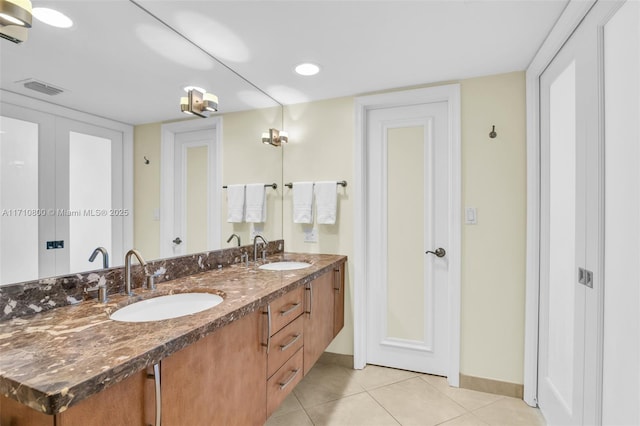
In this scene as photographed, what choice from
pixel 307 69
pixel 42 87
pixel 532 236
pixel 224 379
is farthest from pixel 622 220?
pixel 42 87

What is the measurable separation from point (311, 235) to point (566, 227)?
1731 mm

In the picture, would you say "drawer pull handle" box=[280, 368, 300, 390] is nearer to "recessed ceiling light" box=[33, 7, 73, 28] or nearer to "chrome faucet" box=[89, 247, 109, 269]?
"chrome faucet" box=[89, 247, 109, 269]

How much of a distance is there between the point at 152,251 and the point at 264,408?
91 centimetres

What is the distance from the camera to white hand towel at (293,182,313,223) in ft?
8.62

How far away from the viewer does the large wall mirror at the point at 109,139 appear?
1.09m

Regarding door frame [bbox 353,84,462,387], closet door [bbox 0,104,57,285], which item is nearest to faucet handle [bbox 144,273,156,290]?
closet door [bbox 0,104,57,285]

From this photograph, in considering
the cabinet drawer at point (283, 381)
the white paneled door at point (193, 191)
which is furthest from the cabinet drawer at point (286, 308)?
the white paneled door at point (193, 191)

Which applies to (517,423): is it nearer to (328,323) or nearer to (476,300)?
(476,300)

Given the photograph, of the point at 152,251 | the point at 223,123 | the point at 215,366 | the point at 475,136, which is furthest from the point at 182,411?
the point at 475,136

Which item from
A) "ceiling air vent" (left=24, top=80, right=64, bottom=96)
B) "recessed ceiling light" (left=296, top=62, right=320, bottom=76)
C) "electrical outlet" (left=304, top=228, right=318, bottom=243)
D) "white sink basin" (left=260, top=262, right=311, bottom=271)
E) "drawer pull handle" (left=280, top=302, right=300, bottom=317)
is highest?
"recessed ceiling light" (left=296, top=62, right=320, bottom=76)

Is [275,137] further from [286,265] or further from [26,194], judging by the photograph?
[26,194]

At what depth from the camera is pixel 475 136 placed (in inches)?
86.9

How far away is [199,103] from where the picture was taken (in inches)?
73.3

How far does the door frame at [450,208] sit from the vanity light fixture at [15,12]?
6.37 ft
